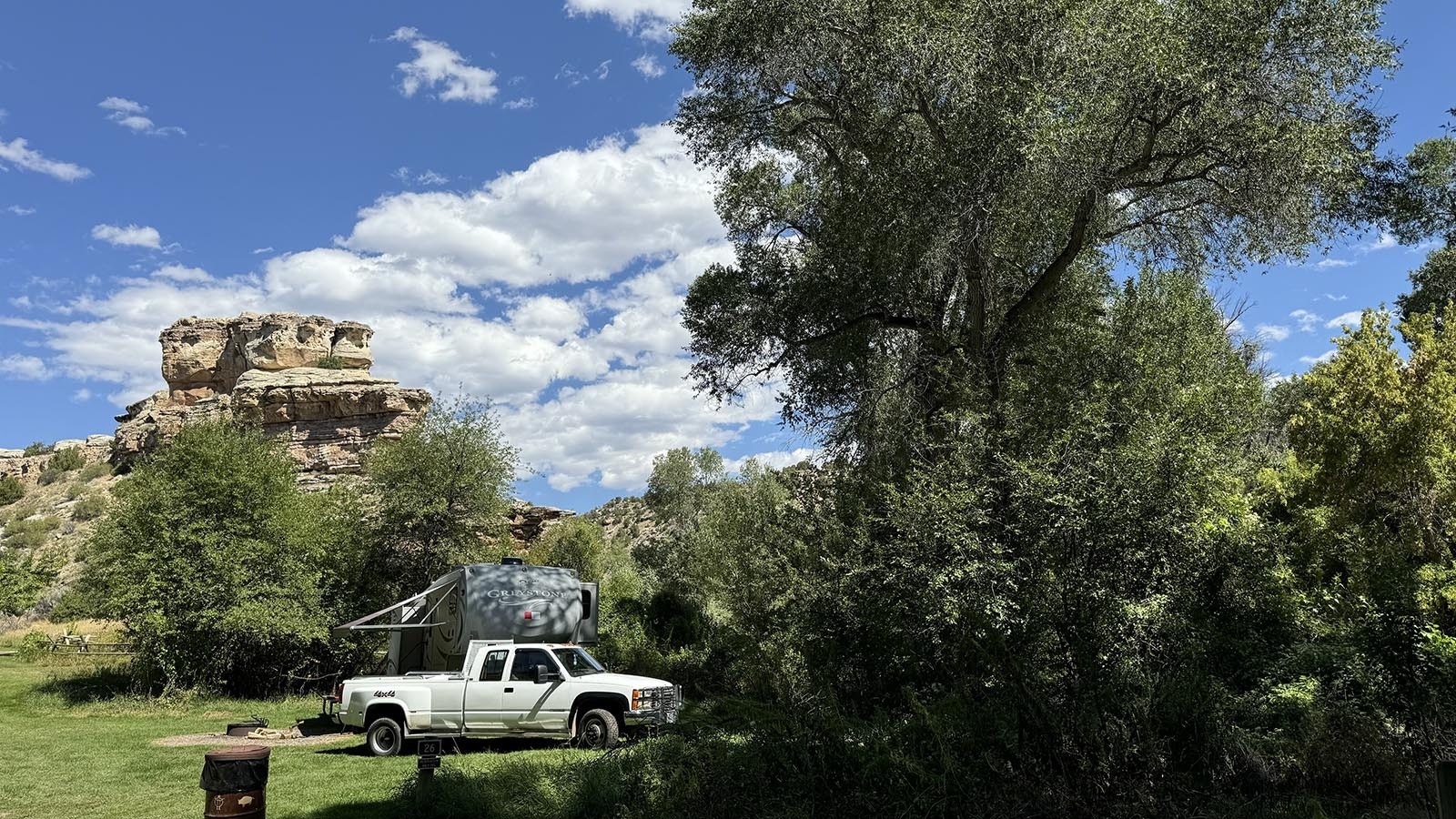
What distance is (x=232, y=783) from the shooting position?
5344mm

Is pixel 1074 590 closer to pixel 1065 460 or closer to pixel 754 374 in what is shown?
pixel 1065 460

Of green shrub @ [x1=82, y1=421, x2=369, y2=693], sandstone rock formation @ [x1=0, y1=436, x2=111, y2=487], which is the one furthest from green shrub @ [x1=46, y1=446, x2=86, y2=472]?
green shrub @ [x1=82, y1=421, x2=369, y2=693]

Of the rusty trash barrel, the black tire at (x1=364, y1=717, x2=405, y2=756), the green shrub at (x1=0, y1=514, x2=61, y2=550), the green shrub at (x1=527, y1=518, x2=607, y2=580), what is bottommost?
the black tire at (x1=364, y1=717, x2=405, y2=756)

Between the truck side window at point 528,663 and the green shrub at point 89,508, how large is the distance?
56783 mm

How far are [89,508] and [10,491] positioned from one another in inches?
712

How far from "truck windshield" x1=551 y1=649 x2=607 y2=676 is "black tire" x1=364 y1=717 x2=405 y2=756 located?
8.41ft

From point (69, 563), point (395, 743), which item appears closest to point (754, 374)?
point (395, 743)

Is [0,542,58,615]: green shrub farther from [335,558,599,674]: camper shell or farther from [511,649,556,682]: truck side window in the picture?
[511,649,556,682]: truck side window

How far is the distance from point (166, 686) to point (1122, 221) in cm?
2256

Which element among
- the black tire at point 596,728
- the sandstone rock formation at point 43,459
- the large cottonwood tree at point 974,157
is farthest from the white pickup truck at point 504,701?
the sandstone rock formation at point 43,459

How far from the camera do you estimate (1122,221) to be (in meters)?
15.1

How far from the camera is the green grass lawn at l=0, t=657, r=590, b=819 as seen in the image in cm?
894

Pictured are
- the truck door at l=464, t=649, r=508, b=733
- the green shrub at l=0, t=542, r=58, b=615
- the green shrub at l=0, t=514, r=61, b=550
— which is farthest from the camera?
the green shrub at l=0, t=514, r=61, b=550

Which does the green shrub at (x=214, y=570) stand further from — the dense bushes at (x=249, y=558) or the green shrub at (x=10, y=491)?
the green shrub at (x=10, y=491)
